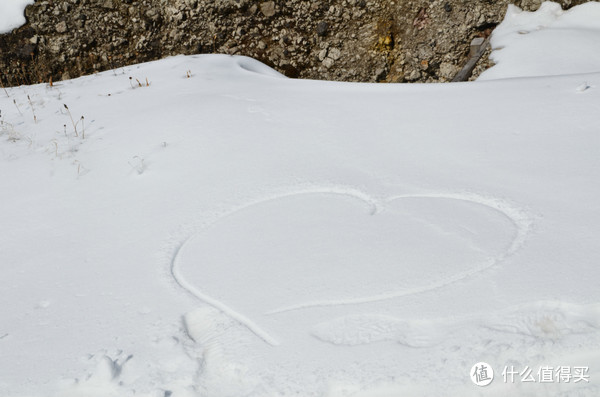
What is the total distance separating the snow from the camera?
6629 mm

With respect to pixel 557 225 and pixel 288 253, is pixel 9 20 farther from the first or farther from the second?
pixel 557 225

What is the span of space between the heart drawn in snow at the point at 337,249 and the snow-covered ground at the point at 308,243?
11 millimetres

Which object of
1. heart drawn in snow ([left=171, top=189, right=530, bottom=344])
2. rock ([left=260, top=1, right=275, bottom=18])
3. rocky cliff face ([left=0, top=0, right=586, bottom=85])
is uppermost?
rock ([left=260, top=1, right=275, bottom=18])

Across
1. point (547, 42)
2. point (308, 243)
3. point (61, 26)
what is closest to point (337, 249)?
point (308, 243)

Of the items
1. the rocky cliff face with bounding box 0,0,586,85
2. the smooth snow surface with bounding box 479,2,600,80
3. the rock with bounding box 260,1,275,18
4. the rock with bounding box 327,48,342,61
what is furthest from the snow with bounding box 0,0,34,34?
the smooth snow surface with bounding box 479,2,600,80

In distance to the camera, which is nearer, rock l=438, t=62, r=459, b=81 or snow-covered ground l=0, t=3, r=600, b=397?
snow-covered ground l=0, t=3, r=600, b=397

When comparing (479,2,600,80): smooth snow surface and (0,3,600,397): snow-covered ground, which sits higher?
(479,2,600,80): smooth snow surface

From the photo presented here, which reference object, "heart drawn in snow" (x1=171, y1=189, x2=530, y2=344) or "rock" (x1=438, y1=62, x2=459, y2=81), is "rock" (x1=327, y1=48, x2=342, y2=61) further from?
"heart drawn in snow" (x1=171, y1=189, x2=530, y2=344)

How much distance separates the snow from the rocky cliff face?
8 cm

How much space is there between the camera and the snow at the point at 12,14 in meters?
6.63

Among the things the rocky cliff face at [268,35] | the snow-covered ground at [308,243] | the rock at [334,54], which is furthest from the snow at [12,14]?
the rock at [334,54]

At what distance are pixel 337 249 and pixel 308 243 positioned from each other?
0.16 meters

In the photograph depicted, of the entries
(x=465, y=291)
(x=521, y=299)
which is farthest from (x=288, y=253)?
(x=521, y=299)

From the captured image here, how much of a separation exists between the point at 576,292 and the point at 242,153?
7.35 ft
